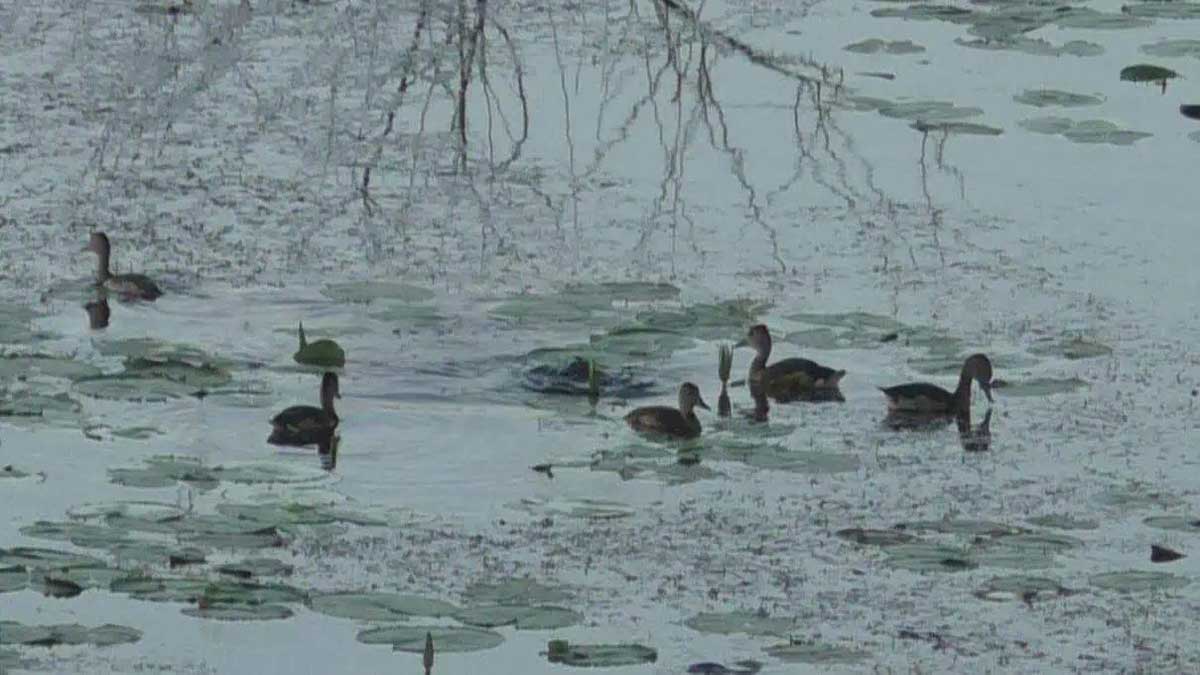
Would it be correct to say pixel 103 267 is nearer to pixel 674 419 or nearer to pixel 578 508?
pixel 674 419

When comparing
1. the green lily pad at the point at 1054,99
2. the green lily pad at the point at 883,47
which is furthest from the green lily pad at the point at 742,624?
the green lily pad at the point at 883,47

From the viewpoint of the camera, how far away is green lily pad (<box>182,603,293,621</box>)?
26.7 feet

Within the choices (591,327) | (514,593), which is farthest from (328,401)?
(514,593)

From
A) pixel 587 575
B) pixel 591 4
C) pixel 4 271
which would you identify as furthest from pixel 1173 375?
pixel 591 4

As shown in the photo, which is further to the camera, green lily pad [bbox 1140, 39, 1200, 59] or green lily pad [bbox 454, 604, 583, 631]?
green lily pad [bbox 1140, 39, 1200, 59]

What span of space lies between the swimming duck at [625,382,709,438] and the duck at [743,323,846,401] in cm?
47

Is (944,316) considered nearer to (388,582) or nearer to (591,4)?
(388,582)

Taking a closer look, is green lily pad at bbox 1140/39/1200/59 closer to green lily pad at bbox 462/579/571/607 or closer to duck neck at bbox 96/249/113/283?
duck neck at bbox 96/249/113/283

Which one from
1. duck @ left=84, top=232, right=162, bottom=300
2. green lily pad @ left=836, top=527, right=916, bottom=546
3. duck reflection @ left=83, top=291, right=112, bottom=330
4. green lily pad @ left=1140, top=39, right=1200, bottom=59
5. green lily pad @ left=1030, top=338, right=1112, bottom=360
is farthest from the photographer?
green lily pad @ left=1140, top=39, right=1200, bottom=59

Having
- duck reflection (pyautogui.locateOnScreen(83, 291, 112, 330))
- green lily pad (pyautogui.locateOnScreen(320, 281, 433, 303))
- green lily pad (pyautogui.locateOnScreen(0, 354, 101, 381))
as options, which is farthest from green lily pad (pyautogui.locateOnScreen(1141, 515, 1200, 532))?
duck reflection (pyautogui.locateOnScreen(83, 291, 112, 330))

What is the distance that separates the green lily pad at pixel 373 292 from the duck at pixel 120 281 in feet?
2.11

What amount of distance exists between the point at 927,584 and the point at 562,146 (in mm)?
5450

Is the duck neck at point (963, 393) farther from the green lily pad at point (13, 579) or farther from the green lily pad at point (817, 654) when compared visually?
the green lily pad at point (13, 579)

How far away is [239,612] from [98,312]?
3.34 metres
